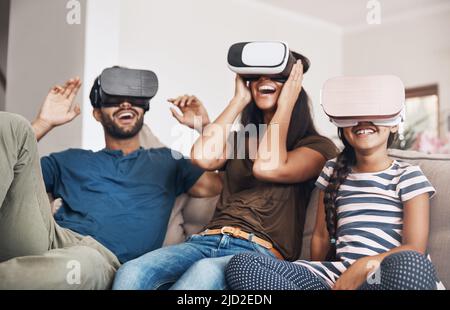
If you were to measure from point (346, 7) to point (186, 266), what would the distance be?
12.4 feet

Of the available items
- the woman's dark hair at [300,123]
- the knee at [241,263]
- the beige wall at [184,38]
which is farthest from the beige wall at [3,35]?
the knee at [241,263]

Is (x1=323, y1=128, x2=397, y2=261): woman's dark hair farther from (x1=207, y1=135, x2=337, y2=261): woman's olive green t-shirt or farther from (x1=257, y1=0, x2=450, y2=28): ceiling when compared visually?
(x1=257, y1=0, x2=450, y2=28): ceiling

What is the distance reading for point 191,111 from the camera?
1829 mm

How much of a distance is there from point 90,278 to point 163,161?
1.88 ft

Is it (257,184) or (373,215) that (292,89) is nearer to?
(257,184)

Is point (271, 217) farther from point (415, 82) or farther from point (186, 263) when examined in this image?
point (415, 82)

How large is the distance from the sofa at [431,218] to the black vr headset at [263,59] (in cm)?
34

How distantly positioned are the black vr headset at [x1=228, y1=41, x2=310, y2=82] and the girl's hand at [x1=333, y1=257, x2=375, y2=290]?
56 cm

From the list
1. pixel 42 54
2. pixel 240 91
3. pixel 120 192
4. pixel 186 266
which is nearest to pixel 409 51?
pixel 42 54

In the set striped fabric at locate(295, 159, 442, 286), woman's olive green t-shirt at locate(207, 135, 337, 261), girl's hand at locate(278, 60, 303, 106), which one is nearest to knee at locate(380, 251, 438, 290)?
striped fabric at locate(295, 159, 442, 286)

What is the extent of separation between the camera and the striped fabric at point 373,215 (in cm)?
125

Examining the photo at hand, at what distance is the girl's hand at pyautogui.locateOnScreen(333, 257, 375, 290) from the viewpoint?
115 cm
